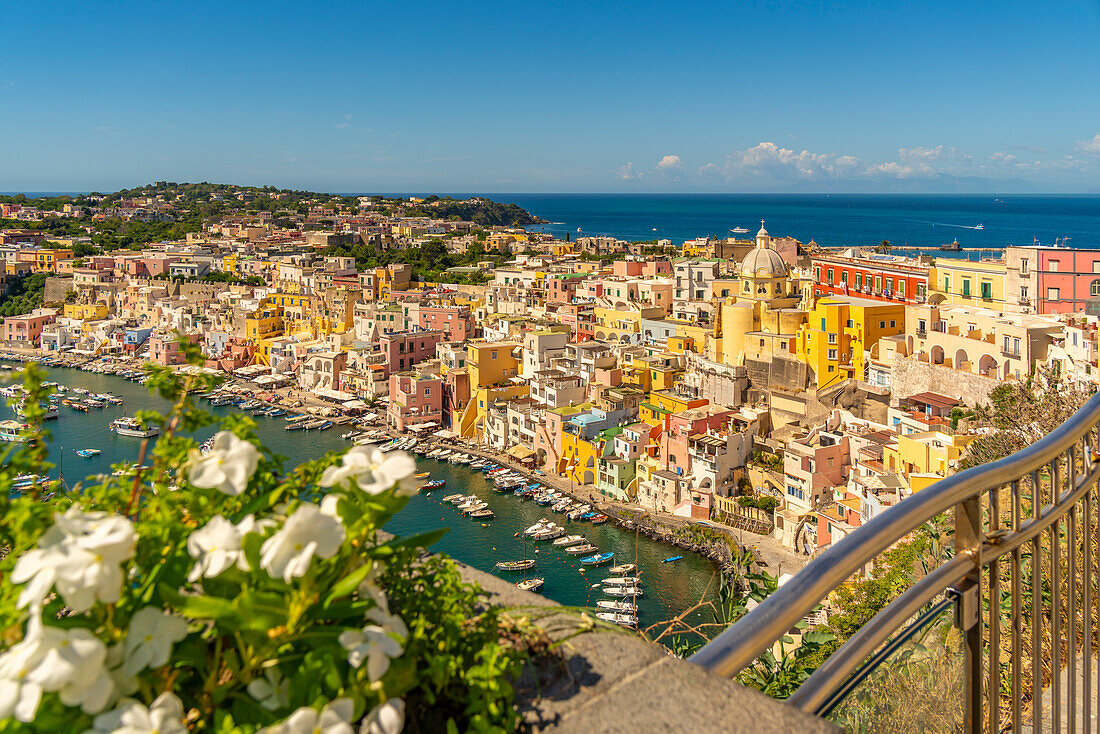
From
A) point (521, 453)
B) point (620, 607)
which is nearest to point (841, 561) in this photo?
point (620, 607)

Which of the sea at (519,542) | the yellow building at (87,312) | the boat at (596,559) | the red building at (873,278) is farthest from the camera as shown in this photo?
the yellow building at (87,312)

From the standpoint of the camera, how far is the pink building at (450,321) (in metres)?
15.9

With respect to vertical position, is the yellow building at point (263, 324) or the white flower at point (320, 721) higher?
the white flower at point (320, 721)

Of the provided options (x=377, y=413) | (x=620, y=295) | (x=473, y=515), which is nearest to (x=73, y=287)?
(x=377, y=413)

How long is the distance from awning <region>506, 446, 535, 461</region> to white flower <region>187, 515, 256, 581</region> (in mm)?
11005

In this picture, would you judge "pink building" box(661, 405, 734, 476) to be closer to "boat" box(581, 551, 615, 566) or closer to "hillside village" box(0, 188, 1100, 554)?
"hillside village" box(0, 188, 1100, 554)

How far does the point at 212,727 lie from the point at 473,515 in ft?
30.7

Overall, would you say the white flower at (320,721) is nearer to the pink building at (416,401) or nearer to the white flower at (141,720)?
the white flower at (141,720)

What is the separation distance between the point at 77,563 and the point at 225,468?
0.30 feet

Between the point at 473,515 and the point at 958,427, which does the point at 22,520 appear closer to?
the point at 958,427

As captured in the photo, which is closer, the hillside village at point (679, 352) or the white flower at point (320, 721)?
the white flower at point (320, 721)

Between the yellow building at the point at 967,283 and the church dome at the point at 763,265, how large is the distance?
1.91 metres

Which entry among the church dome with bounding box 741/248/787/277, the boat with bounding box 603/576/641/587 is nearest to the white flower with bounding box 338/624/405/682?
the boat with bounding box 603/576/641/587

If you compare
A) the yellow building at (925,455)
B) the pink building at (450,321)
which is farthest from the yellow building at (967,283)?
the pink building at (450,321)
